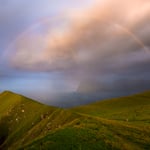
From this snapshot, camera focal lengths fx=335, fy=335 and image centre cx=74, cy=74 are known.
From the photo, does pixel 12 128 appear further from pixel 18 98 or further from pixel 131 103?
pixel 131 103

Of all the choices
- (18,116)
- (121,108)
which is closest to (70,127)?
(18,116)

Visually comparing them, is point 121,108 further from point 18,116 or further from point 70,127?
point 70,127

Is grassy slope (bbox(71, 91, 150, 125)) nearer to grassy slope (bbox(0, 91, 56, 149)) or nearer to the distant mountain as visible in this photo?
Answer: the distant mountain

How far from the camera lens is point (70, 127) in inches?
2441

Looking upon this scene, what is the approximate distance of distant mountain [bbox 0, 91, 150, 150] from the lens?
54.2m

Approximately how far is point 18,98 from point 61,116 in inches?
3041

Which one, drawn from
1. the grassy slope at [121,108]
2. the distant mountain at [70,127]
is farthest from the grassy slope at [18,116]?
the grassy slope at [121,108]

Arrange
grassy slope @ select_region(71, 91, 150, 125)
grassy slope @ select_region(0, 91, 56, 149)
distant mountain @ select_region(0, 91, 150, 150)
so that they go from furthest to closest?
grassy slope @ select_region(0, 91, 56, 149), grassy slope @ select_region(71, 91, 150, 125), distant mountain @ select_region(0, 91, 150, 150)

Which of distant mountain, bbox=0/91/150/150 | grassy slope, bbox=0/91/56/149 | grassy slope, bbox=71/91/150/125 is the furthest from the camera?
grassy slope, bbox=0/91/56/149

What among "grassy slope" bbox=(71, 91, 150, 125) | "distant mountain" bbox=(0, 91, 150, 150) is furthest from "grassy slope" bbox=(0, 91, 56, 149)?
"grassy slope" bbox=(71, 91, 150, 125)

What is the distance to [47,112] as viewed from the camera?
13238 centimetres

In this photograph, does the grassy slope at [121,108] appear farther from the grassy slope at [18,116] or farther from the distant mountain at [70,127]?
the grassy slope at [18,116]

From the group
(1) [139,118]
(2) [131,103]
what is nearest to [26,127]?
(1) [139,118]

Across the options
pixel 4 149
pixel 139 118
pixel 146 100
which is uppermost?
pixel 146 100
